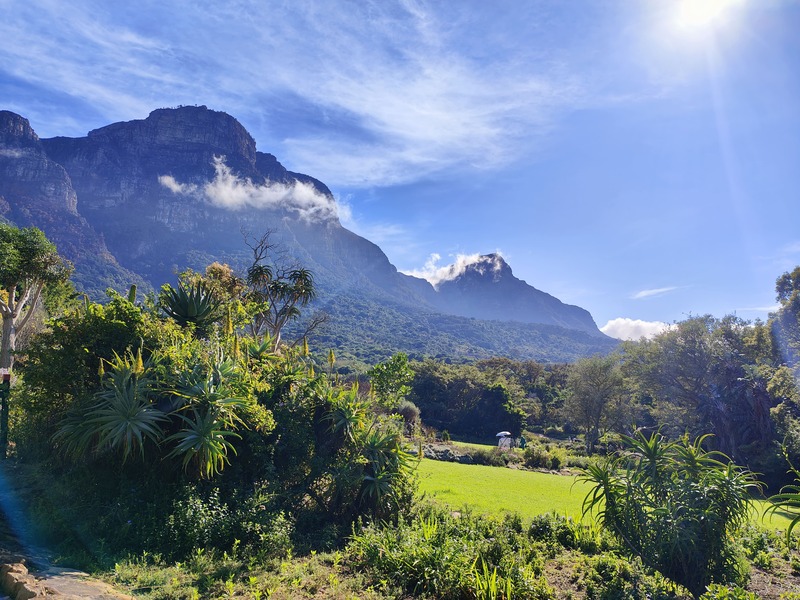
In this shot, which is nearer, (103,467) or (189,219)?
(103,467)

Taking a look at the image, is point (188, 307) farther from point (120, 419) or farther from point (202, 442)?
point (202, 442)

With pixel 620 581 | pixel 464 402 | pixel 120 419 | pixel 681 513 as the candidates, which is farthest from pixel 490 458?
pixel 464 402

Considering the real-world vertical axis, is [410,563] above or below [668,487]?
below

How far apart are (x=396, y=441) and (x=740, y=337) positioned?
114ft

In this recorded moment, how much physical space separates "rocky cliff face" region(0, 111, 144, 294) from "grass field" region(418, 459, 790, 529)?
390 ft

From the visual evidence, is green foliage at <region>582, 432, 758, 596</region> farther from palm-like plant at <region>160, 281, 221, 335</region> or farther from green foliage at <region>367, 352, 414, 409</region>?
palm-like plant at <region>160, 281, 221, 335</region>

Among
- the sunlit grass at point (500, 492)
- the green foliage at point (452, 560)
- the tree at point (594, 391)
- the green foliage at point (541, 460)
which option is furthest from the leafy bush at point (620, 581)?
the tree at point (594, 391)

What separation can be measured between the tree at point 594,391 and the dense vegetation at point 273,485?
1178 inches

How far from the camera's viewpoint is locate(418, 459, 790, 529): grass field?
1120 cm

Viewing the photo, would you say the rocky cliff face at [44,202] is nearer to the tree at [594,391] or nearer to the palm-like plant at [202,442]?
the tree at [594,391]

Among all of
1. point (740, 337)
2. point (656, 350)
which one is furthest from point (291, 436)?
point (740, 337)

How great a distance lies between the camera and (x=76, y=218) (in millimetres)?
142750

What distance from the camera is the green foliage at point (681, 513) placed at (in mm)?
5922

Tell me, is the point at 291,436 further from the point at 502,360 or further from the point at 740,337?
the point at 502,360
